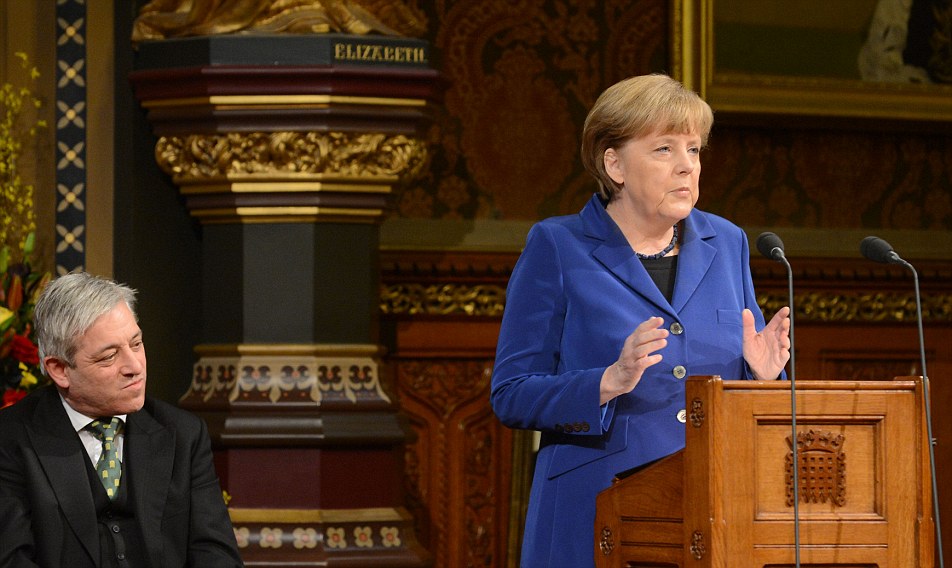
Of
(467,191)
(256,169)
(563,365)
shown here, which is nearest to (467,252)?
(467,191)

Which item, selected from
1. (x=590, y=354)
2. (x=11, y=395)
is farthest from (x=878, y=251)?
(x=11, y=395)

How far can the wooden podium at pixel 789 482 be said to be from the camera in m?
2.91

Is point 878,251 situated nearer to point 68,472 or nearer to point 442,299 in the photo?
point 68,472

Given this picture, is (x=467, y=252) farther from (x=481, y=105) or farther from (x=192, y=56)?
(x=192, y=56)

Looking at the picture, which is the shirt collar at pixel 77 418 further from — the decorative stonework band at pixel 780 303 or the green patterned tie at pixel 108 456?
the decorative stonework band at pixel 780 303

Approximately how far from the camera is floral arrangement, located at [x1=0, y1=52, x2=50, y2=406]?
466cm

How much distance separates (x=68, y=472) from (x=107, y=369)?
0.21 meters

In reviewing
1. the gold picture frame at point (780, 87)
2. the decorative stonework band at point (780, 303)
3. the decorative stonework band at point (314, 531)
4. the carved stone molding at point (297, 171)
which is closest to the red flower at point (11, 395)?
the decorative stonework band at point (314, 531)

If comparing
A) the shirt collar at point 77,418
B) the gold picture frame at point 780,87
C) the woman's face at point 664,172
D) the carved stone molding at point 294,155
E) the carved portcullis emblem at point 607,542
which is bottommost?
the carved portcullis emblem at point 607,542

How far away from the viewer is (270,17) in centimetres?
505

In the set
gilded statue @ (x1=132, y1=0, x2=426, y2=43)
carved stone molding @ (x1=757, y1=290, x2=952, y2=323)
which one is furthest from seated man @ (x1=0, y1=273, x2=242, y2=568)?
carved stone molding @ (x1=757, y1=290, x2=952, y2=323)

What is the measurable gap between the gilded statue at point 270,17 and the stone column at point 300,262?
0.08 meters

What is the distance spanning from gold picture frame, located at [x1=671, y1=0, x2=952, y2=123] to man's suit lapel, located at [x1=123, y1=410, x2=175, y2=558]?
318cm

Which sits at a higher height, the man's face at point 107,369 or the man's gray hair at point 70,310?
the man's gray hair at point 70,310
